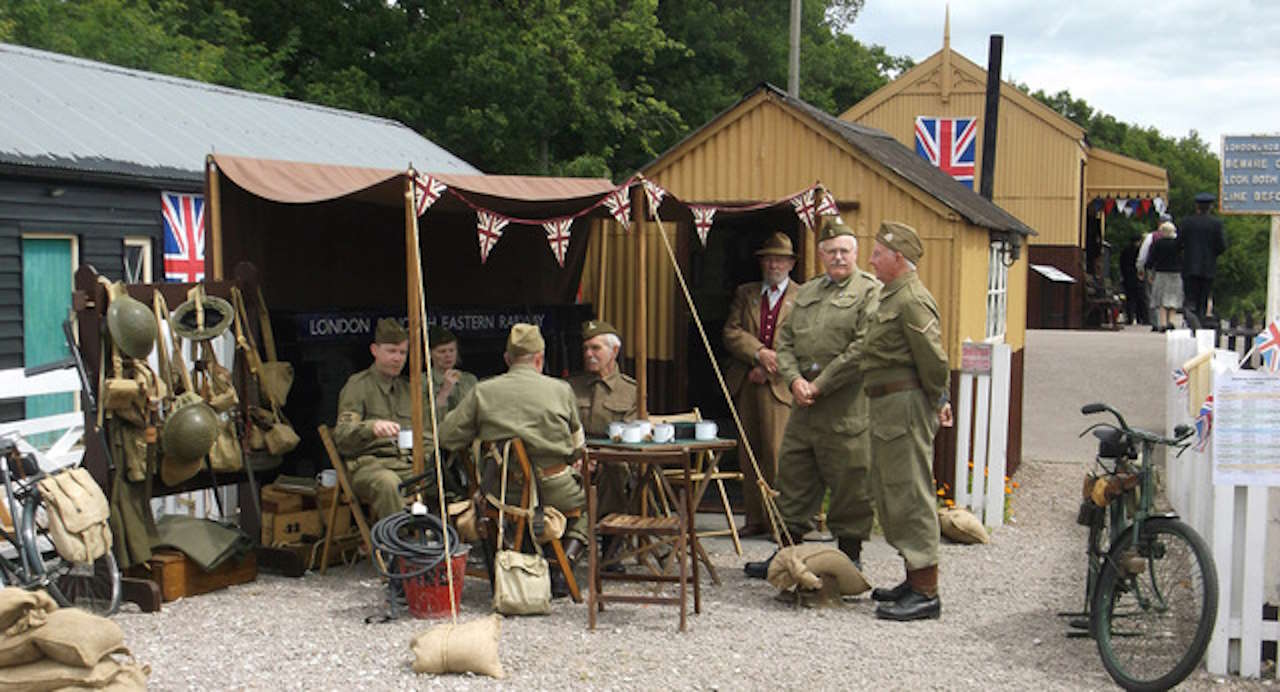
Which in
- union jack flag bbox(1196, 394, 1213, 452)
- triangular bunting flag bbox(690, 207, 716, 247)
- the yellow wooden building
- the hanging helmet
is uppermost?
the yellow wooden building

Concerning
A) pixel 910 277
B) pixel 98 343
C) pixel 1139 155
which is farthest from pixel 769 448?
pixel 1139 155

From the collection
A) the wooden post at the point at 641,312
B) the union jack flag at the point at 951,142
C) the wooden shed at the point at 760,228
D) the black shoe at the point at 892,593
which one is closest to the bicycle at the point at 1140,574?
the black shoe at the point at 892,593

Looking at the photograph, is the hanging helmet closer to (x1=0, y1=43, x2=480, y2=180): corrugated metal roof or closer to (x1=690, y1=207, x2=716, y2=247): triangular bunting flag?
(x1=690, y1=207, x2=716, y2=247): triangular bunting flag

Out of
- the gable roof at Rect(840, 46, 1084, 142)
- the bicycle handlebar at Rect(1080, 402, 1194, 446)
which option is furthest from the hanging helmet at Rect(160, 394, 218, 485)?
the gable roof at Rect(840, 46, 1084, 142)

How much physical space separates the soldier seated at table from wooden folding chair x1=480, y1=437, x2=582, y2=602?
71 cm

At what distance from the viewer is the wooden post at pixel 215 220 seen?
25.2 ft

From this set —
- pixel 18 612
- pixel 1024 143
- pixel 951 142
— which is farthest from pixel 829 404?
pixel 1024 143

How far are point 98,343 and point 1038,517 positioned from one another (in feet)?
22.1

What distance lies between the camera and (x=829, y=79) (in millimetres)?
41344

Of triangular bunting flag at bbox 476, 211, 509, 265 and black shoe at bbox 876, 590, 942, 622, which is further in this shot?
triangular bunting flag at bbox 476, 211, 509, 265

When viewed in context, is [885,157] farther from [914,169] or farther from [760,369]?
[760,369]

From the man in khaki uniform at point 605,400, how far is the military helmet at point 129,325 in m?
2.37

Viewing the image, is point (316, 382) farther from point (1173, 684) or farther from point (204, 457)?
point (1173, 684)

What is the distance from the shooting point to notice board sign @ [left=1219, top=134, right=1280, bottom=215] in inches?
378
